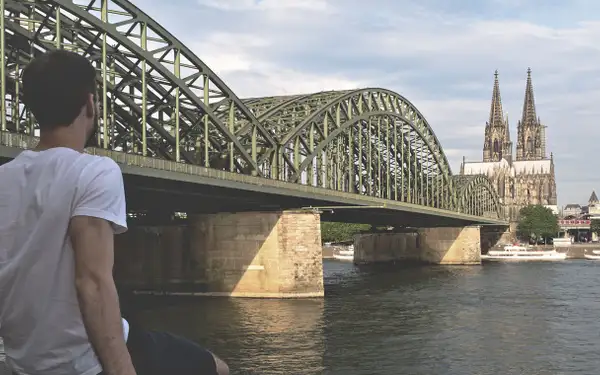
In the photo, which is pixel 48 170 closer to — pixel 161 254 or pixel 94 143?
pixel 94 143

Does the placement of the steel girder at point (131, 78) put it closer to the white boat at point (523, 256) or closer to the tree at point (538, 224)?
the white boat at point (523, 256)

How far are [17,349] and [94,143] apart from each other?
32.9m

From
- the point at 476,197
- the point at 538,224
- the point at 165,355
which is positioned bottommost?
the point at 165,355

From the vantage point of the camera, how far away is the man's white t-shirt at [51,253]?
116 inches

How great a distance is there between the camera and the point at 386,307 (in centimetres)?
4584

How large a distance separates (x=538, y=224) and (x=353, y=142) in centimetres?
9854

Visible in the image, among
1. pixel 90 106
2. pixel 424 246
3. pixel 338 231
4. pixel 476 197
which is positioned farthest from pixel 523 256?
pixel 90 106

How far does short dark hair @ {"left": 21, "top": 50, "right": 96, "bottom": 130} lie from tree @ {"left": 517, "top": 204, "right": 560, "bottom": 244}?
172723 millimetres

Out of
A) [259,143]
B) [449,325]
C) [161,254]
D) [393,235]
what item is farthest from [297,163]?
[393,235]

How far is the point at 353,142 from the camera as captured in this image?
82.8 meters

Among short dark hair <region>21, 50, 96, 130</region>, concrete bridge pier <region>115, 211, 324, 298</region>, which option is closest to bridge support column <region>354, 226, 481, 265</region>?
concrete bridge pier <region>115, 211, 324, 298</region>

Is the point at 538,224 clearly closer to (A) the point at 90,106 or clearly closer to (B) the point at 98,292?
(A) the point at 90,106

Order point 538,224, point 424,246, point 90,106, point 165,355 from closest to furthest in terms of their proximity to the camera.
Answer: point 90,106 → point 165,355 → point 424,246 → point 538,224

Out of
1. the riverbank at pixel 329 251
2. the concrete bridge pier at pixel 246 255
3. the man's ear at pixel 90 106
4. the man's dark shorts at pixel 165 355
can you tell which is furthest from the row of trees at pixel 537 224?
the man's ear at pixel 90 106
